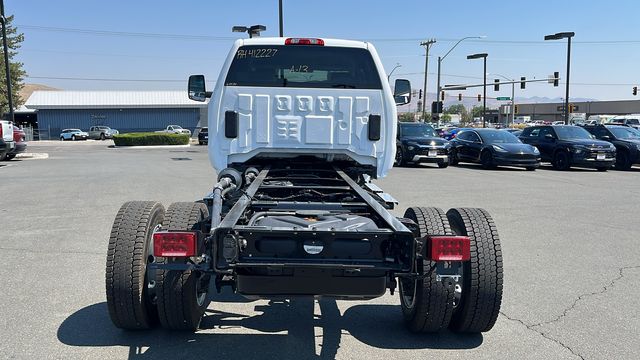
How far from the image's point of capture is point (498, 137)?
2036cm

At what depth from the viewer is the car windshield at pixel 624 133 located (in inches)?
834

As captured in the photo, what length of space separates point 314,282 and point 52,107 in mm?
65198

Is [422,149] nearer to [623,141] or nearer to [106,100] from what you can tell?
[623,141]

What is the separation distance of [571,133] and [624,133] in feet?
8.43

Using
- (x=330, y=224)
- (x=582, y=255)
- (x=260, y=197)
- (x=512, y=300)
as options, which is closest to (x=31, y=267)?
(x=260, y=197)

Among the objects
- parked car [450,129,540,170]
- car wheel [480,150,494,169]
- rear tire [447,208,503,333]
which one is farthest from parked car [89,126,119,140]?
rear tire [447,208,503,333]

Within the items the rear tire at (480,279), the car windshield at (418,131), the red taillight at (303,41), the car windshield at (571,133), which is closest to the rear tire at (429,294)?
the rear tire at (480,279)

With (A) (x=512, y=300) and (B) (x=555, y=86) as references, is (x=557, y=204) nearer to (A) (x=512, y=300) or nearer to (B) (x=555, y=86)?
(A) (x=512, y=300)

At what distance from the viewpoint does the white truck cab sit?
5.67 meters

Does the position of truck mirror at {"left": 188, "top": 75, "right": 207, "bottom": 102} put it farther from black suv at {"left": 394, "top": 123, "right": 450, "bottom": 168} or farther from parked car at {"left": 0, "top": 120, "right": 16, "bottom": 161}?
parked car at {"left": 0, "top": 120, "right": 16, "bottom": 161}

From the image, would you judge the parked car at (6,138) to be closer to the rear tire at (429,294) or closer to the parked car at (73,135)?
the rear tire at (429,294)

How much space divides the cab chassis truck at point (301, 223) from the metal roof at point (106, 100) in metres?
59.2

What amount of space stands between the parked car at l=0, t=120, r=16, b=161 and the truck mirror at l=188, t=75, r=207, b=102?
1678 cm

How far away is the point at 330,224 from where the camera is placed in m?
3.73
